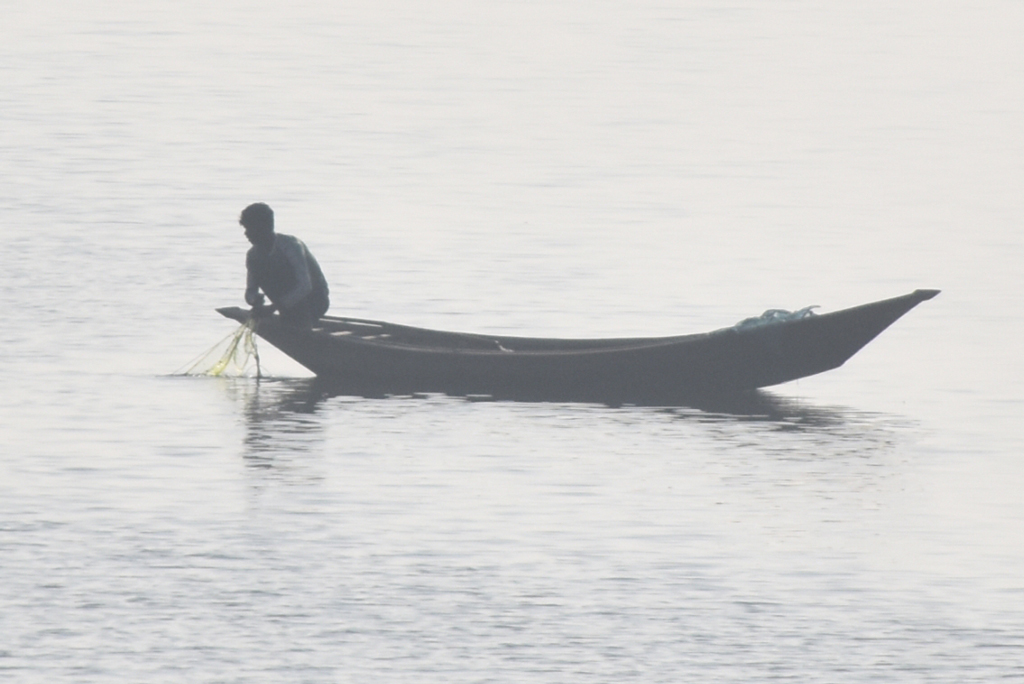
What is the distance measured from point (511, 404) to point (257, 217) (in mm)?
2183

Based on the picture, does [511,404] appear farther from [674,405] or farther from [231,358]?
[231,358]

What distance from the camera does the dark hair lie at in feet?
53.0

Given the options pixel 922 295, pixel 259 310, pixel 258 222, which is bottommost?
pixel 259 310

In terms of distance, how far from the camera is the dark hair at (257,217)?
635 inches

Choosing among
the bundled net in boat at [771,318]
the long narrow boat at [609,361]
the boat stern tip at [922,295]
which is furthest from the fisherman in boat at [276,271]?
the boat stern tip at [922,295]

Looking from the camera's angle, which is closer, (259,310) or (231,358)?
(259,310)

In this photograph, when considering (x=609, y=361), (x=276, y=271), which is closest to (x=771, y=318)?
(x=609, y=361)

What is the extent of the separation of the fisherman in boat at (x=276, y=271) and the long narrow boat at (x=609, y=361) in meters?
0.12

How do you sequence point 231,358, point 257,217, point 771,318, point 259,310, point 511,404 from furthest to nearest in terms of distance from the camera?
point 231,358 < point 259,310 < point 257,217 < point 511,404 < point 771,318

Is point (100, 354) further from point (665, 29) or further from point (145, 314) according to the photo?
point (665, 29)

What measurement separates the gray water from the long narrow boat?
0.26m

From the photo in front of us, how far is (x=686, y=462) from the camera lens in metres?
13.7

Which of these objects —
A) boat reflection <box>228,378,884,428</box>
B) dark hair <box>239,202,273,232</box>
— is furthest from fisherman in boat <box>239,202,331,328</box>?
boat reflection <box>228,378,884,428</box>

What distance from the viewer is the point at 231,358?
16984 mm
